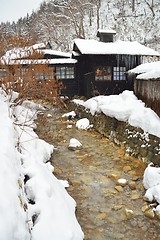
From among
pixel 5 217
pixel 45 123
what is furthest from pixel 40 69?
pixel 5 217

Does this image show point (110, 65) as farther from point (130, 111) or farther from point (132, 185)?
point (132, 185)

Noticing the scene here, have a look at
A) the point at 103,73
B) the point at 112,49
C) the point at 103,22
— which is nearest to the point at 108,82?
the point at 103,73

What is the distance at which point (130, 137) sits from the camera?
9.31 meters

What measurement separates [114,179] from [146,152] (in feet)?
5.01

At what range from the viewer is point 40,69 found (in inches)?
556

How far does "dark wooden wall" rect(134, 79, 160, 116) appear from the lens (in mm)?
9109

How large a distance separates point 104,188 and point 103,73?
11474 millimetres

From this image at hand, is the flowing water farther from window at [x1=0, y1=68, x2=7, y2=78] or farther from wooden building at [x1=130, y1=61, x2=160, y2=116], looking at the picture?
window at [x1=0, y1=68, x2=7, y2=78]

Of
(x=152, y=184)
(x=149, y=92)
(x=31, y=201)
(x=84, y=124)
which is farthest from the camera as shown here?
(x=84, y=124)

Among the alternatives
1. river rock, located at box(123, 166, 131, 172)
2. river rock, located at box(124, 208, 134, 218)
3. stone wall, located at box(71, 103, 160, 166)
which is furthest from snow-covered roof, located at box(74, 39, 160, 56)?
river rock, located at box(124, 208, 134, 218)

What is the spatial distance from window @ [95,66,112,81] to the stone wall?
4.55 m

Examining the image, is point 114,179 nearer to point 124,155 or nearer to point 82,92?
point 124,155

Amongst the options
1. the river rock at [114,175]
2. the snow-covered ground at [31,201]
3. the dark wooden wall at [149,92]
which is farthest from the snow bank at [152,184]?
the dark wooden wall at [149,92]

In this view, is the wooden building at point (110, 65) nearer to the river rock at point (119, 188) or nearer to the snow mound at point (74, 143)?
the snow mound at point (74, 143)
